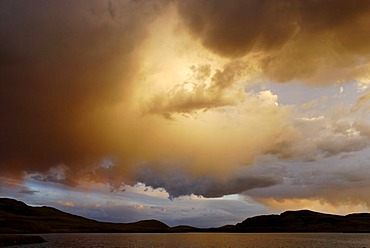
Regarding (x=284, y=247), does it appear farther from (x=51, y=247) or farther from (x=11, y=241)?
(x=11, y=241)

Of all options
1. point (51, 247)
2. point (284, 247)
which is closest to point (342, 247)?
point (284, 247)

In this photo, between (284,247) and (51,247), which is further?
(284,247)

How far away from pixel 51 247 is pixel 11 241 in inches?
1524

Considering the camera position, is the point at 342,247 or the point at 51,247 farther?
the point at 342,247

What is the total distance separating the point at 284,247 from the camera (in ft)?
570

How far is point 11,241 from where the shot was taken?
179m

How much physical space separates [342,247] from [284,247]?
24762 mm

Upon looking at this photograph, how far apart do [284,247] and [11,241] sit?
408 feet

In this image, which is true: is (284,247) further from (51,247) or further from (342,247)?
(51,247)

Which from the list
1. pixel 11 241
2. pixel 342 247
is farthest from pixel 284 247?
pixel 11 241

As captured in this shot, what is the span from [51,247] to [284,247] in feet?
325

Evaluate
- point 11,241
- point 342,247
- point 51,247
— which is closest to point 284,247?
point 342,247

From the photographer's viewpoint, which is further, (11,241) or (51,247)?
(11,241)

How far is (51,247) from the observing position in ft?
501
